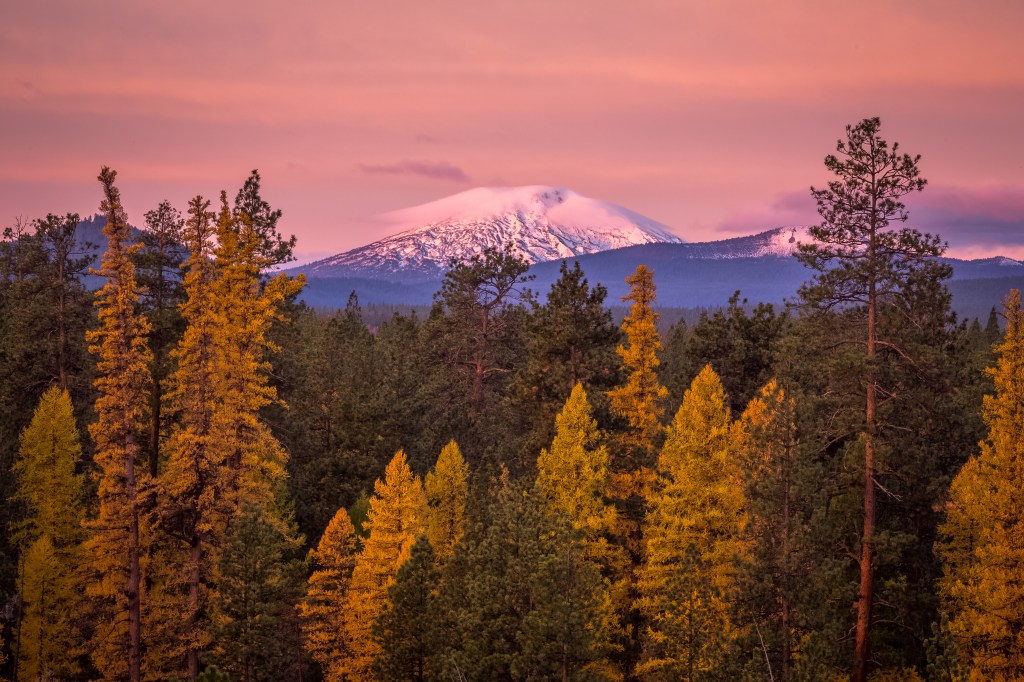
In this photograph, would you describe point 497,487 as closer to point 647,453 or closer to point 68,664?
point 647,453

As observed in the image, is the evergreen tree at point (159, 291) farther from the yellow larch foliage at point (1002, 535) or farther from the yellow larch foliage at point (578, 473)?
the yellow larch foliage at point (1002, 535)

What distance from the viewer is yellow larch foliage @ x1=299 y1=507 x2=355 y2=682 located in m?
33.8

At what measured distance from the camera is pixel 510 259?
1987 inches

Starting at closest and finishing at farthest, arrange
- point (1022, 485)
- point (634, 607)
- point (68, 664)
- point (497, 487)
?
1. point (1022, 485)
2. point (634, 607)
3. point (497, 487)
4. point (68, 664)

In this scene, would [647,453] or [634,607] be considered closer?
[634,607]

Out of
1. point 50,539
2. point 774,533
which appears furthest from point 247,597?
point 774,533

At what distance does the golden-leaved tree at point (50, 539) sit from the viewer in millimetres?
38062

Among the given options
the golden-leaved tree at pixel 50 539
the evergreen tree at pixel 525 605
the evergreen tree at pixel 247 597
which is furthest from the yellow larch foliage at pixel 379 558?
the golden-leaved tree at pixel 50 539

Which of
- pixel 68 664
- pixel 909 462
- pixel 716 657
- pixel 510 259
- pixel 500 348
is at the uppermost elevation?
pixel 510 259

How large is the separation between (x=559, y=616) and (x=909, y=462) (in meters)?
12.8

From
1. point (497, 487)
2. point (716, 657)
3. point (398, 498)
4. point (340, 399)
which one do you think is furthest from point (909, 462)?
point (340, 399)

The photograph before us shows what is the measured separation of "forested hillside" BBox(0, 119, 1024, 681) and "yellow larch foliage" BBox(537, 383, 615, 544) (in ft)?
0.40

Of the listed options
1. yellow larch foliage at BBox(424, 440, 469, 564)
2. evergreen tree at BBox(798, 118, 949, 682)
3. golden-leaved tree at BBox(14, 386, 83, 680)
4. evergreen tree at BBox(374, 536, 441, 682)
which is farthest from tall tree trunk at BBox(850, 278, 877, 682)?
golden-leaved tree at BBox(14, 386, 83, 680)

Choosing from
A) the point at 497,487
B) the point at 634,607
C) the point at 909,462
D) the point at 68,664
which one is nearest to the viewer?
the point at 909,462
